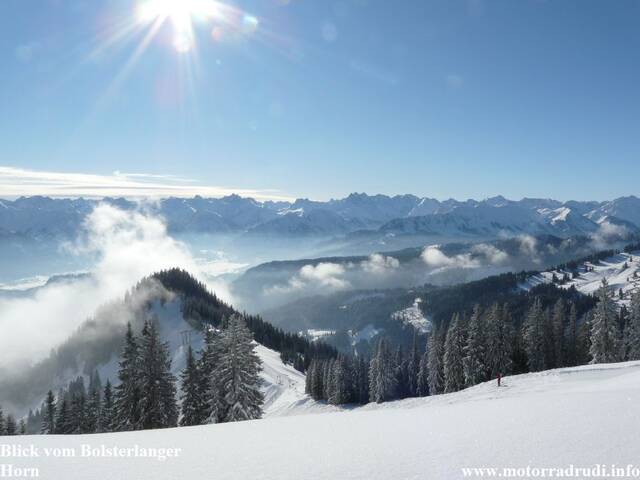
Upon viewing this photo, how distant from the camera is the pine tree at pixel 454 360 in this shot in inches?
2287

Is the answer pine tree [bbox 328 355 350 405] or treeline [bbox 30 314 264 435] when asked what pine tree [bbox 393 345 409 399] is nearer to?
pine tree [bbox 328 355 350 405]

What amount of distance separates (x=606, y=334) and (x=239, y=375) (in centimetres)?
4761

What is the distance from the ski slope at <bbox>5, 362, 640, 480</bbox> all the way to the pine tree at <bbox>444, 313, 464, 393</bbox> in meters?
47.9

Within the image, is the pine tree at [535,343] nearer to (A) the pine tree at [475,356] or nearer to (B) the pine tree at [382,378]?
(A) the pine tree at [475,356]

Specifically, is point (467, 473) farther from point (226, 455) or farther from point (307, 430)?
point (307, 430)

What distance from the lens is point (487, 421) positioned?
11477 millimetres

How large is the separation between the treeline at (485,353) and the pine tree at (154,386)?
38787 mm

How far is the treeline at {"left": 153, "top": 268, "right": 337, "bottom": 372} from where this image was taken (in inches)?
5507

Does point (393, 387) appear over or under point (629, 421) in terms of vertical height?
under

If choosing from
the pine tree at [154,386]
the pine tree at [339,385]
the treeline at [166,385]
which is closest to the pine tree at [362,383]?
the pine tree at [339,385]

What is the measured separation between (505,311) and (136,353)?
5391 centimetres

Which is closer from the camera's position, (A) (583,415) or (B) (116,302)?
(A) (583,415)

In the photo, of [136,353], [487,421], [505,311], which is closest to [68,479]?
[487,421]

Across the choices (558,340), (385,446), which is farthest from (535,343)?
(385,446)
